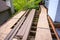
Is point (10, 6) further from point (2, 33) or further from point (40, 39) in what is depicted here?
point (40, 39)

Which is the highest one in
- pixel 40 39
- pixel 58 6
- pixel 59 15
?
pixel 58 6

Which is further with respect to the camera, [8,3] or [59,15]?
[8,3]

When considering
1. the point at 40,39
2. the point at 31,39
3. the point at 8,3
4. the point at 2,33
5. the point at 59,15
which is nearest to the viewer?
the point at 40,39

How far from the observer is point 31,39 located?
69.0 inches

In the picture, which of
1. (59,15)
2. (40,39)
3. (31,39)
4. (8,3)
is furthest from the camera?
(8,3)

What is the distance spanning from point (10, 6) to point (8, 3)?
260mm

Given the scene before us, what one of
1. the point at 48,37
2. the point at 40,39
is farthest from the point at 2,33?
the point at 48,37

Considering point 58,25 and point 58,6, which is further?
point 58,25

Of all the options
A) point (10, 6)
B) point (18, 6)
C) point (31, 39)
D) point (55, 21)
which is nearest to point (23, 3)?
point (18, 6)

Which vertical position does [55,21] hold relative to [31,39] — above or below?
above

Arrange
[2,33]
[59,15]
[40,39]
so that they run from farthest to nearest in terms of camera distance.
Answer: [59,15], [2,33], [40,39]

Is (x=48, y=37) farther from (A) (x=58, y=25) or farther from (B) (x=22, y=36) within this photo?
(A) (x=58, y=25)

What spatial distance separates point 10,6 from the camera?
6355mm

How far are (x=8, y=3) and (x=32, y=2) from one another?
1771mm
